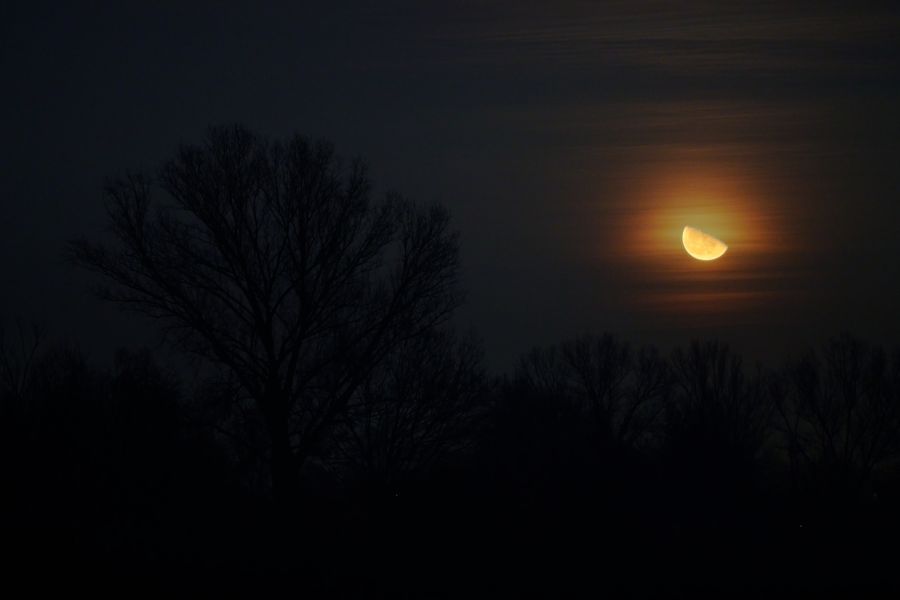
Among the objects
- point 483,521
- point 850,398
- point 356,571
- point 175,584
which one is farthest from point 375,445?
point 850,398

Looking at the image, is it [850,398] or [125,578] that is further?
[850,398]

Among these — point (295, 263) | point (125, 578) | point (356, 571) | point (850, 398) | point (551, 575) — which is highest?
point (850, 398)

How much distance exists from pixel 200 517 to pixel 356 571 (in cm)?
597

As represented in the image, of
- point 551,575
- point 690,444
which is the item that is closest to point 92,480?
point 551,575

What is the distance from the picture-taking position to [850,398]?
68.9 meters

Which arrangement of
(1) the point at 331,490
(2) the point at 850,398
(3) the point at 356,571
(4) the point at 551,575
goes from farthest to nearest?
(2) the point at 850,398, (1) the point at 331,490, (4) the point at 551,575, (3) the point at 356,571

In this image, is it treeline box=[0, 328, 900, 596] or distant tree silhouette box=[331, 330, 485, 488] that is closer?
treeline box=[0, 328, 900, 596]

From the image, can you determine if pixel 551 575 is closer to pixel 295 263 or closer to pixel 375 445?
pixel 295 263

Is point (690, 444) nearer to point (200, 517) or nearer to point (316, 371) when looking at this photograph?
point (316, 371)

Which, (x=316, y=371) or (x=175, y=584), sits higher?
(x=316, y=371)

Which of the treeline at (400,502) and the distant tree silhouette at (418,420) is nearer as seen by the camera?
the treeline at (400,502)

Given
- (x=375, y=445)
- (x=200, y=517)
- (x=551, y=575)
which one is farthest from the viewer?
(x=375, y=445)

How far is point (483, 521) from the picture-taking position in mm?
23297

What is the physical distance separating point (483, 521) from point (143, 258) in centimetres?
1122
